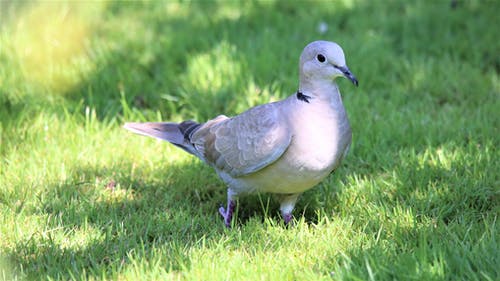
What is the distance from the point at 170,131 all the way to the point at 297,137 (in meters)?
1.01

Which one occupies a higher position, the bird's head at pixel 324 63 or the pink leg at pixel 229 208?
the bird's head at pixel 324 63

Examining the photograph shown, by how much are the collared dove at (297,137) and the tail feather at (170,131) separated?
0.34 m

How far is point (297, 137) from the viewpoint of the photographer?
349cm

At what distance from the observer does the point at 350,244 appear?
11.1 feet

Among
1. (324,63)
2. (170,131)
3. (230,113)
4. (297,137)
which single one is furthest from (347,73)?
(230,113)

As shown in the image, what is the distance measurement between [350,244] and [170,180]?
4.55ft

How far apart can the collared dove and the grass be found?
246 mm

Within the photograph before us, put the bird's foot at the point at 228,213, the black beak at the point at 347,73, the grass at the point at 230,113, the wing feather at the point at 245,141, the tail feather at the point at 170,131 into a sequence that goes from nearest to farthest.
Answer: the grass at the point at 230,113 < the black beak at the point at 347,73 < the wing feather at the point at 245,141 < the bird's foot at the point at 228,213 < the tail feather at the point at 170,131

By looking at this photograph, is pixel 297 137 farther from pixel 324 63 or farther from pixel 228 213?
pixel 228 213

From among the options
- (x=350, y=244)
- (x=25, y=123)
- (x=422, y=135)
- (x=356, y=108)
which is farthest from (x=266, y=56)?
(x=350, y=244)

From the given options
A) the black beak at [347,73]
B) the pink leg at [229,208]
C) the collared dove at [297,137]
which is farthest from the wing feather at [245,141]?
the black beak at [347,73]

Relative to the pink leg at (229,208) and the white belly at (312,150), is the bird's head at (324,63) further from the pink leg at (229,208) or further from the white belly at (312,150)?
the pink leg at (229,208)

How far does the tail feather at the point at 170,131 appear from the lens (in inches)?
163

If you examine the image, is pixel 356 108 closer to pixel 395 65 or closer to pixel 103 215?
pixel 395 65
